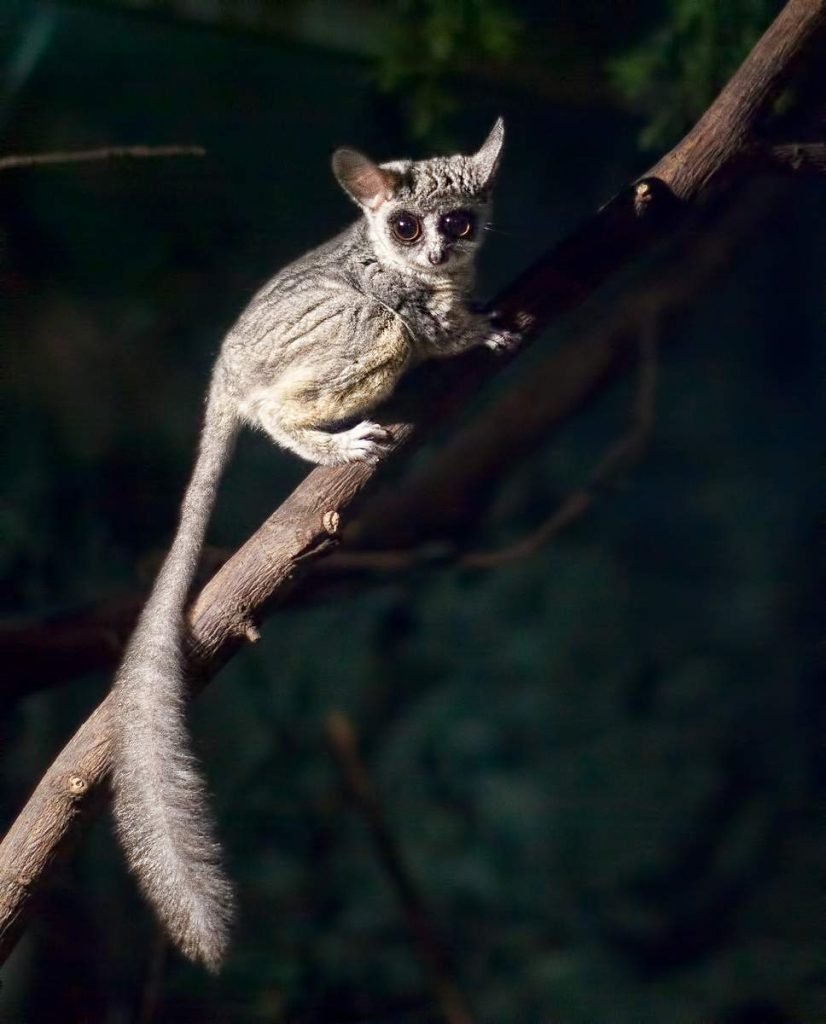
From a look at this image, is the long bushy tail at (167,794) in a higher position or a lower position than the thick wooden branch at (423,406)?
lower

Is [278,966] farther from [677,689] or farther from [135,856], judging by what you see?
[677,689]

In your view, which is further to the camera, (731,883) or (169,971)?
(731,883)

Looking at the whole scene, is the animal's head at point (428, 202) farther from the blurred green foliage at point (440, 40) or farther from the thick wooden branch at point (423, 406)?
the blurred green foliage at point (440, 40)

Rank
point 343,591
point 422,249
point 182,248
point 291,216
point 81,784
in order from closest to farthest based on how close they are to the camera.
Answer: point 81,784 < point 422,249 < point 291,216 < point 182,248 < point 343,591

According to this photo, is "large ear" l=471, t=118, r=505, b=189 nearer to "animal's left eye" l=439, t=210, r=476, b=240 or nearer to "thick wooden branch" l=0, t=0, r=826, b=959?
"animal's left eye" l=439, t=210, r=476, b=240

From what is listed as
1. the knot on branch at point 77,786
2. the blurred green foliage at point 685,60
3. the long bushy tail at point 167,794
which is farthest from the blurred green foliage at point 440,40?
the knot on branch at point 77,786

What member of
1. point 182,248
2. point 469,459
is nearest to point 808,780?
point 469,459
